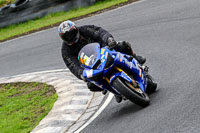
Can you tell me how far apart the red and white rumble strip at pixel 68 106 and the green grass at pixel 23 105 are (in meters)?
0.21

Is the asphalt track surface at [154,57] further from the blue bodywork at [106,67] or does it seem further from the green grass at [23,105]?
the green grass at [23,105]

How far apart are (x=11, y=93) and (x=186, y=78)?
5089mm

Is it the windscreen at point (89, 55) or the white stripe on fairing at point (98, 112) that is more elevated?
the windscreen at point (89, 55)

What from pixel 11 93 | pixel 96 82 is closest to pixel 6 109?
pixel 11 93

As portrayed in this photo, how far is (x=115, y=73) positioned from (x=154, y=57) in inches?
154

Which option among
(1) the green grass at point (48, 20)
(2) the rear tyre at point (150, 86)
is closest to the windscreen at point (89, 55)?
(2) the rear tyre at point (150, 86)

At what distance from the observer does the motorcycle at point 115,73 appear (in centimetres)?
738

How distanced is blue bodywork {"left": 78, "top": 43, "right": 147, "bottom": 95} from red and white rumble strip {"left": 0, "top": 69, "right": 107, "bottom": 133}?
3.22 ft

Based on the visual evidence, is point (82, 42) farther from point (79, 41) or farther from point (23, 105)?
point (23, 105)

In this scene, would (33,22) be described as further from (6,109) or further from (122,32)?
(6,109)

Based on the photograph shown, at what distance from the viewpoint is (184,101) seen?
7.06 meters

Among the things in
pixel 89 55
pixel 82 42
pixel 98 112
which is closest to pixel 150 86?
pixel 98 112

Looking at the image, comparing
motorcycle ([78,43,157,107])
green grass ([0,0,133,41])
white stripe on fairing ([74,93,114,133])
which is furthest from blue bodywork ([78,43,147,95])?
green grass ([0,0,133,41])

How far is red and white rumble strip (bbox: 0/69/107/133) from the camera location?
26.9 ft
